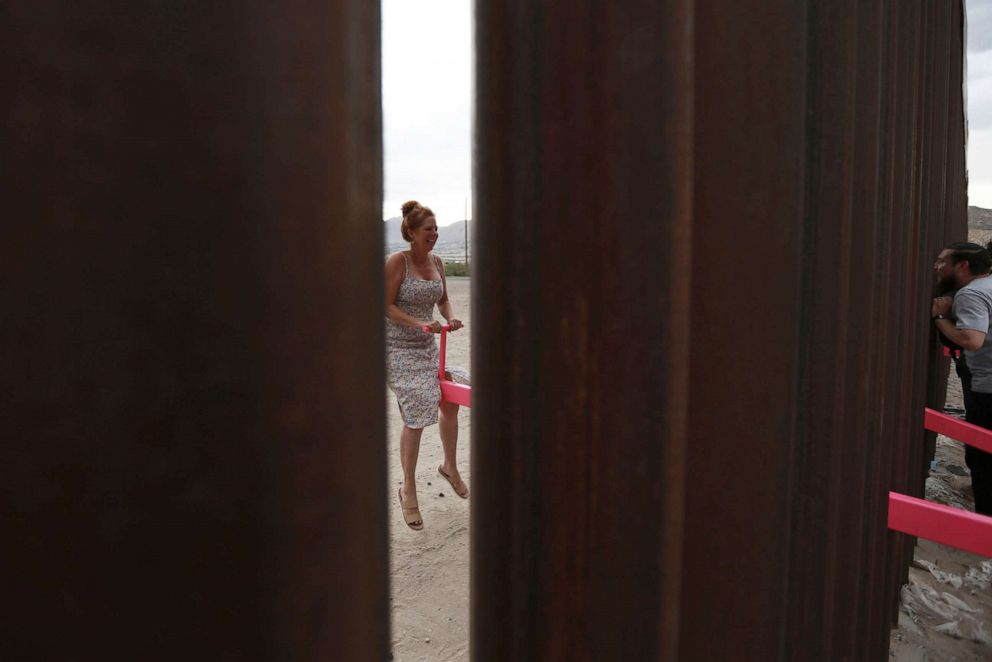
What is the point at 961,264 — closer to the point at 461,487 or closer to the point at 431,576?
the point at 461,487

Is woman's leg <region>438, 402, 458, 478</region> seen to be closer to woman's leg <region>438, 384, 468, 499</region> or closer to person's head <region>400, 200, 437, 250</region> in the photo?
woman's leg <region>438, 384, 468, 499</region>

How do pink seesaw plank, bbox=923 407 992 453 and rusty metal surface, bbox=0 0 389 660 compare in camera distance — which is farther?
pink seesaw plank, bbox=923 407 992 453

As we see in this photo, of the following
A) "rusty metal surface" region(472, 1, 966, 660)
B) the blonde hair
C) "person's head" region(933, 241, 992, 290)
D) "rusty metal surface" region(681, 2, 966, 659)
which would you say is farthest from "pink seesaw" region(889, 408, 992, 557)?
the blonde hair

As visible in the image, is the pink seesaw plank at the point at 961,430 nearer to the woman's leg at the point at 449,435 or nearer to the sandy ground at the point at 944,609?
the sandy ground at the point at 944,609

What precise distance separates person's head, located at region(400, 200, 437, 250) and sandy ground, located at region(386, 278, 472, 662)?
1.03m

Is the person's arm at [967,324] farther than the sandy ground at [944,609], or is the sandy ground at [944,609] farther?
the person's arm at [967,324]

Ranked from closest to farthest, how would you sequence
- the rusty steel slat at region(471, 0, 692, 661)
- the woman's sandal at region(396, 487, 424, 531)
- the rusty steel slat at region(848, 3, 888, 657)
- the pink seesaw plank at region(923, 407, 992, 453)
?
the rusty steel slat at region(471, 0, 692, 661) < the rusty steel slat at region(848, 3, 888, 657) < the pink seesaw plank at region(923, 407, 992, 453) < the woman's sandal at region(396, 487, 424, 531)

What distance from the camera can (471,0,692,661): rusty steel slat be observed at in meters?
0.58

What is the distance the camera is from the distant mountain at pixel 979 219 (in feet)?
78.6

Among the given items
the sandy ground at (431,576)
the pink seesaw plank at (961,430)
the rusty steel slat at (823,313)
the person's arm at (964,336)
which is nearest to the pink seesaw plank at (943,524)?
the rusty steel slat at (823,313)

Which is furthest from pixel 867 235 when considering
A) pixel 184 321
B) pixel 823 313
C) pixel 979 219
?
pixel 979 219

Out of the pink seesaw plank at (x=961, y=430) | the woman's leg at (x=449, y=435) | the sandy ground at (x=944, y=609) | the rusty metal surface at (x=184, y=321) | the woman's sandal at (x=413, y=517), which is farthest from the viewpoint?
the woman's leg at (x=449, y=435)

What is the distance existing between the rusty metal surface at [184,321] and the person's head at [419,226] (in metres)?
3.72

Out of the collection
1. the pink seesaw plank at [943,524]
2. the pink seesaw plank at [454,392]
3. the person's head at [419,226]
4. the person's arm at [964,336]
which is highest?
the person's head at [419,226]
